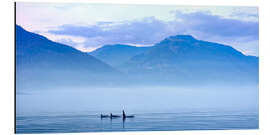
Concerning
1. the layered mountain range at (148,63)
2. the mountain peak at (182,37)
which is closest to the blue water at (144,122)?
the layered mountain range at (148,63)

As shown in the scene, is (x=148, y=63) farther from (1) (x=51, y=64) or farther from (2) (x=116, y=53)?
(1) (x=51, y=64)

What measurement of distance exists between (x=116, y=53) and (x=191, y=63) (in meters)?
1.68

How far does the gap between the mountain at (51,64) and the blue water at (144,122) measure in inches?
29.0

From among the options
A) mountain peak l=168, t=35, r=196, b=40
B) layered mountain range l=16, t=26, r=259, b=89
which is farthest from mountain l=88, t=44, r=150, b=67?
mountain peak l=168, t=35, r=196, b=40

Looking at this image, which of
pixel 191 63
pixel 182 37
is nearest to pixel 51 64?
pixel 182 37

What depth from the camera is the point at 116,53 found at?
10930 mm

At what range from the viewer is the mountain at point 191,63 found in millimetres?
11242

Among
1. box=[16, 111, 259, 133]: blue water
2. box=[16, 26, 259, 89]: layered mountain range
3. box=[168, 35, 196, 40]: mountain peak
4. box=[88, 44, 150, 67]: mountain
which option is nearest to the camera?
box=[16, 111, 259, 133]: blue water

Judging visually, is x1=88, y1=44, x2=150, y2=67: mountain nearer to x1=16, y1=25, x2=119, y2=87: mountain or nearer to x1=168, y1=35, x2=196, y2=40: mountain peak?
x1=16, y1=25, x2=119, y2=87: mountain

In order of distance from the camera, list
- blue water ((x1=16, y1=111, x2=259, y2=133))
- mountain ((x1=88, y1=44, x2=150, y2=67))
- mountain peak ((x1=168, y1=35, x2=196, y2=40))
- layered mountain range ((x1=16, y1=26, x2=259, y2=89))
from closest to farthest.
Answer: blue water ((x1=16, y1=111, x2=259, y2=133)), layered mountain range ((x1=16, y1=26, x2=259, y2=89)), mountain ((x1=88, y1=44, x2=150, y2=67)), mountain peak ((x1=168, y1=35, x2=196, y2=40))

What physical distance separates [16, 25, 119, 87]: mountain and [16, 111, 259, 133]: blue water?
2.42 ft

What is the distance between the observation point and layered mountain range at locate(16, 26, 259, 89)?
1067 centimetres
